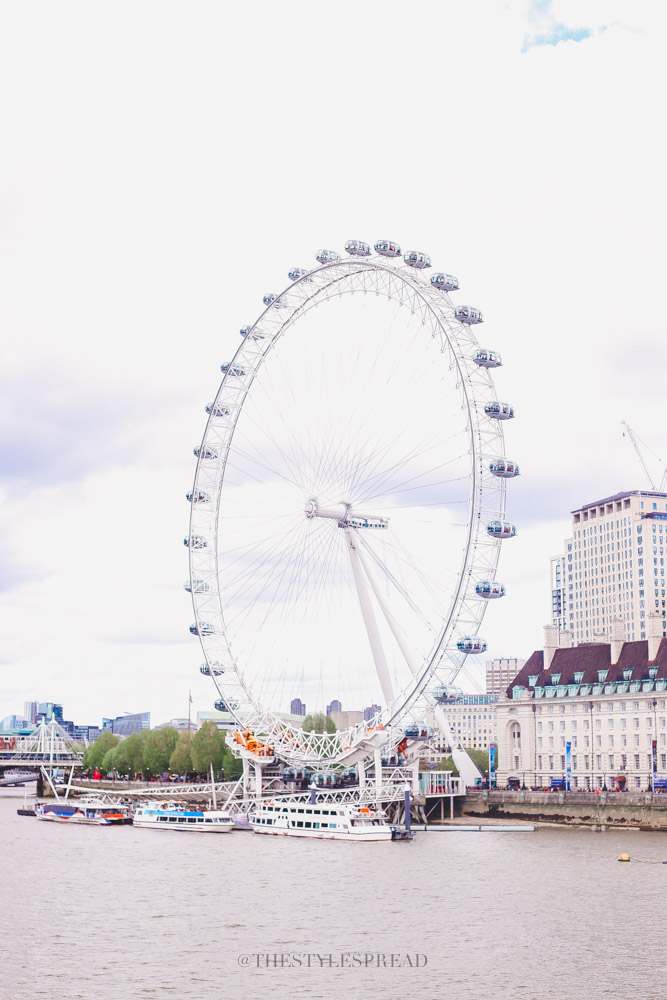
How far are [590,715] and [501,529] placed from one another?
36504 mm

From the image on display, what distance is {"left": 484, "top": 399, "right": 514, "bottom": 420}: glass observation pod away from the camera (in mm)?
79875

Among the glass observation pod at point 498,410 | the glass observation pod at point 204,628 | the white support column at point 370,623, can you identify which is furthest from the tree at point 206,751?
the glass observation pod at point 498,410

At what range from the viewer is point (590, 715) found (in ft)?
356

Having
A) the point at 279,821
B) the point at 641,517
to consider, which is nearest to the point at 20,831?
the point at 279,821

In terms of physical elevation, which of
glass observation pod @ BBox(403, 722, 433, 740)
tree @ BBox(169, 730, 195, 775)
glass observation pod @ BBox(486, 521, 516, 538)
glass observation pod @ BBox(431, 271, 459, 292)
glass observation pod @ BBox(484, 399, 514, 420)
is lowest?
tree @ BBox(169, 730, 195, 775)

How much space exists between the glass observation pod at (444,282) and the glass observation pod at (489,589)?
19.9 meters

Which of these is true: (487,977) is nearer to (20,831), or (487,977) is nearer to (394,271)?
(394,271)

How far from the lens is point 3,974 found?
37844 mm

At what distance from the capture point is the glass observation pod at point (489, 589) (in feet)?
256

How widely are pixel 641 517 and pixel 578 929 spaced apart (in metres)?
157

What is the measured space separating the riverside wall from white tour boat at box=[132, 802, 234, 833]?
19534 mm

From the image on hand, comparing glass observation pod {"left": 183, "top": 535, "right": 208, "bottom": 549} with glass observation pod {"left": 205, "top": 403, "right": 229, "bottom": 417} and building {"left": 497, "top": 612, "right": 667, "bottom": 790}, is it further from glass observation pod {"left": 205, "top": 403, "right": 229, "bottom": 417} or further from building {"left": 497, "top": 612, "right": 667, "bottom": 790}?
building {"left": 497, "top": 612, "right": 667, "bottom": 790}

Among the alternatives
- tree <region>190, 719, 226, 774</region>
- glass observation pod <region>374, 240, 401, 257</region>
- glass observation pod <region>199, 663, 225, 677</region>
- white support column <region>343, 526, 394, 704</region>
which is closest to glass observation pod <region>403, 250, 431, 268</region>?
glass observation pod <region>374, 240, 401, 257</region>

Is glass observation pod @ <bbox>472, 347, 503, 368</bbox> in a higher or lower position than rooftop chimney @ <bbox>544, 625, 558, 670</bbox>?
higher
